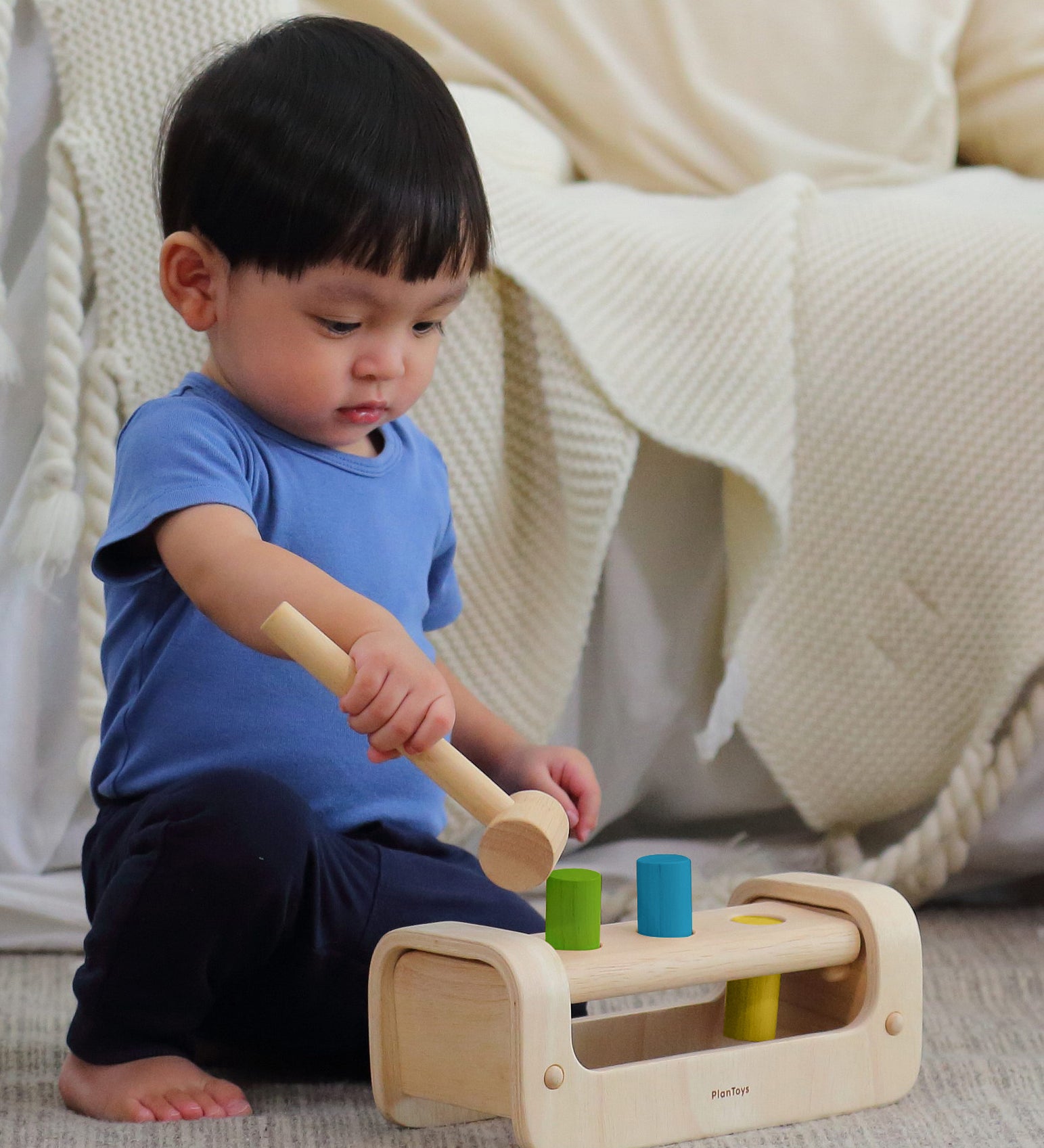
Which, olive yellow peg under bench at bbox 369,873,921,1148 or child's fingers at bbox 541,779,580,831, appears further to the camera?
child's fingers at bbox 541,779,580,831

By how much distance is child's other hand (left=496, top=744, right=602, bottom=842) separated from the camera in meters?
0.75

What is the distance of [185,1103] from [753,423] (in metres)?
0.54

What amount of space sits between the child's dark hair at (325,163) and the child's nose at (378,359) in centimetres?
4

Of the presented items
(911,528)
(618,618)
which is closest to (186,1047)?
(618,618)

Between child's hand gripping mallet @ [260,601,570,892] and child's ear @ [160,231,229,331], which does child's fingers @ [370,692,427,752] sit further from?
child's ear @ [160,231,229,331]

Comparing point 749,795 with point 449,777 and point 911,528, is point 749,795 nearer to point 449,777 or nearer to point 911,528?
point 911,528

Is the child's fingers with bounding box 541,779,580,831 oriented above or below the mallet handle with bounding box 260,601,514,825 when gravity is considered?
below

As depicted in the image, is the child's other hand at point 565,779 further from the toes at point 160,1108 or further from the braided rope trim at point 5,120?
the braided rope trim at point 5,120

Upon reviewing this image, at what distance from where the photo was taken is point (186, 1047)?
67 centimetres

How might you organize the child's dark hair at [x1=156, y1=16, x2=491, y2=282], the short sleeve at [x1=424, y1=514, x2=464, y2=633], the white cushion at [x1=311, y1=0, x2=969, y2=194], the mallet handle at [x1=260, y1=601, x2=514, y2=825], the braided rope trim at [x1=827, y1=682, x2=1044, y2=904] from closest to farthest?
the mallet handle at [x1=260, y1=601, x2=514, y2=825]
the child's dark hair at [x1=156, y1=16, x2=491, y2=282]
the short sleeve at [x1=424, y1=514, x2=464, y2=633]
the braided rope trim at [x1=827, y1=682, x2=1044, y2=904]
the white cushion at [x1=311, y1=0, x2=969, y2=194]

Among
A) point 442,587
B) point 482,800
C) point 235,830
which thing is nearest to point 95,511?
point 442,587

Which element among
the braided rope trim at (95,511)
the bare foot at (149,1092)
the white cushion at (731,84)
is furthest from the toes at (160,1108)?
the white cushion at (731,84)

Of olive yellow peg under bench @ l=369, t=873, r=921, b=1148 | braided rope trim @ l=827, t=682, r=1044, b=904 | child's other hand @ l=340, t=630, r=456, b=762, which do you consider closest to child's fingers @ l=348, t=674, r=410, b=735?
child's other hand @ l=340, t=630, r=456, b=762

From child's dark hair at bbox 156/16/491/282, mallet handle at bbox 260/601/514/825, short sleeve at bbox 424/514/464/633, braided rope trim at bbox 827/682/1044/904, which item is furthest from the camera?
braided rope trim at bbox 827/682/1044/904
